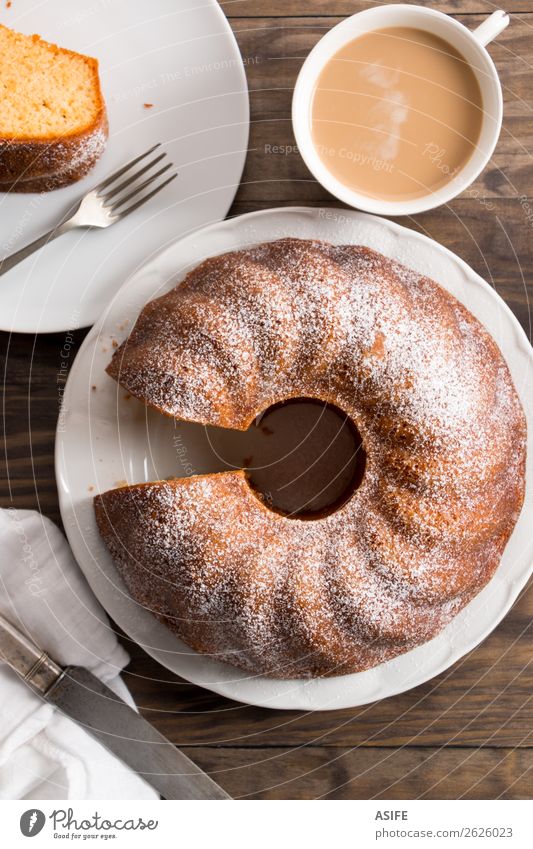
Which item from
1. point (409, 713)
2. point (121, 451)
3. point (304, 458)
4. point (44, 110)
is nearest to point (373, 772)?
point (409, 713)

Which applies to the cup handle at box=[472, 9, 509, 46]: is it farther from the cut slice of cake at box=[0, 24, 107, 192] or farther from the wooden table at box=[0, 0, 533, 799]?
the cut slice of cake at box=[0, 24, 107, 192]

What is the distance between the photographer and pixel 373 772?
1.48m

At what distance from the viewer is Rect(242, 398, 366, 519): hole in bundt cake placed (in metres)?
1.32

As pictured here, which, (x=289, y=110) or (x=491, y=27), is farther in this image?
(x=289, y=110)

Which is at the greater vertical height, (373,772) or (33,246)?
(33,246)

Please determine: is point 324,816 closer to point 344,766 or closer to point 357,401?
point 344,766

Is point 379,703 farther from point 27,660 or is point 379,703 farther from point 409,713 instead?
point 27,660

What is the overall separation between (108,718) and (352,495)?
643mm

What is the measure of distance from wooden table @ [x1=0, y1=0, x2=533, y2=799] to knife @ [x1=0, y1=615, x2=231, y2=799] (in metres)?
0.04

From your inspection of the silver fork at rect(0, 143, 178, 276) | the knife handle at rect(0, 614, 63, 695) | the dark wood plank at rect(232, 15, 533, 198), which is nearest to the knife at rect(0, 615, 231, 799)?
the knife handle at rect(0, 614, 63, 695)

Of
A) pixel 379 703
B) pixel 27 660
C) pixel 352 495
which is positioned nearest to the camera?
pixel 352 495

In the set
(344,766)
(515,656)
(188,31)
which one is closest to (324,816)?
(344,766)

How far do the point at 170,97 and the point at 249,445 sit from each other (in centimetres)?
70

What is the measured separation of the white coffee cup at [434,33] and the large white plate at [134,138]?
0.15 metres
